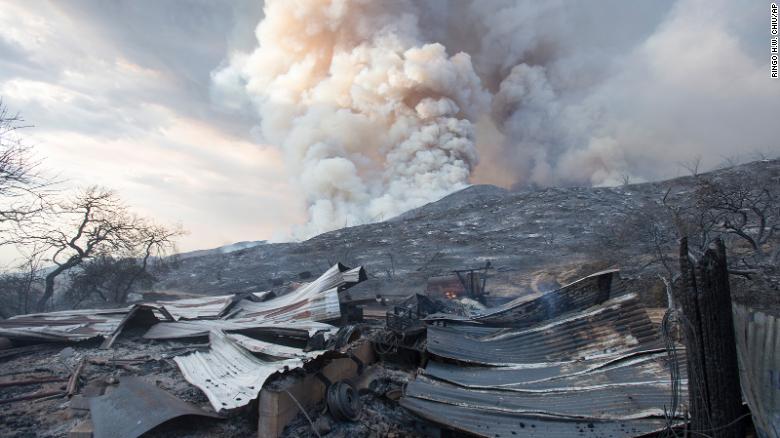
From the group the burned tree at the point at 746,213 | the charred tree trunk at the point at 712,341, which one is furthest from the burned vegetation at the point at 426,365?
the burned tree at the point at 746,213

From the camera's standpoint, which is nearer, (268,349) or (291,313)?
(268,349)

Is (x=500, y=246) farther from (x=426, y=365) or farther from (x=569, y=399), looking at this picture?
(x=569, y=399)

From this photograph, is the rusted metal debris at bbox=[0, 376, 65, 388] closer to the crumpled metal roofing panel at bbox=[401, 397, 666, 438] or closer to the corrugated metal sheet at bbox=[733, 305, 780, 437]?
the crumpled metal roofing panel at bbox=[401, 397, 666, 438]

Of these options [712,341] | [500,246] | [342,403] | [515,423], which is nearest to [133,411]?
[342,403]

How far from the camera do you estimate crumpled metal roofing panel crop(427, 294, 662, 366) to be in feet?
16.4

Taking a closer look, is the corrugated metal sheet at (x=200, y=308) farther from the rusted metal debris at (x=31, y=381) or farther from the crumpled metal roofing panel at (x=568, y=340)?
the crumpled metal roofing panel at (x=568, y=340)

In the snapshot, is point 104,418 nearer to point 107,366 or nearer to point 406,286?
point 107,366

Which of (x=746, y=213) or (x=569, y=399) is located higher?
(x=746, y=213)

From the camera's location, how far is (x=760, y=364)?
→ 9.43ft

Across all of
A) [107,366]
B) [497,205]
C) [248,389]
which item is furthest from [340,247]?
[248,389]

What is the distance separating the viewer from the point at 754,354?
9.56ft

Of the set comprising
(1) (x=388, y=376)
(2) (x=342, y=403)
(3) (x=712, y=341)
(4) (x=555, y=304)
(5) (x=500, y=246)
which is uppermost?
(5) (x=500, y=246)

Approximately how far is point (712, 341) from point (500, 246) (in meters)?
20.0

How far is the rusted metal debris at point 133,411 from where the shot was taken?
375 cm
